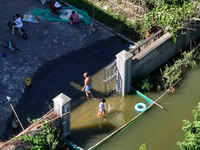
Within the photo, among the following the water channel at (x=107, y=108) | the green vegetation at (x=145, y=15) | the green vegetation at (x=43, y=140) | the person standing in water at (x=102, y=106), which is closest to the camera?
the green vegetation at (x=43, y=140)

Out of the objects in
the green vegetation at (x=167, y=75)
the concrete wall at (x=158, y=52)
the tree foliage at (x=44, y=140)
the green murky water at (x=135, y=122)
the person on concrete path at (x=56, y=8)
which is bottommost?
the green murky water at (x=135, y=122)

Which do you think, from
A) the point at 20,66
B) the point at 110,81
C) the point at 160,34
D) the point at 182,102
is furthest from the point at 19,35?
the point at 182,102

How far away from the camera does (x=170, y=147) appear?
14016 millimetres

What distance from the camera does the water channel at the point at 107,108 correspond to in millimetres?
14258

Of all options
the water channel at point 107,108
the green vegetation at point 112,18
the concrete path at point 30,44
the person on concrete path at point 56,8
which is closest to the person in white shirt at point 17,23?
the concrete path at point 30,44

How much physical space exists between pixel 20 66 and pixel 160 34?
6.50m

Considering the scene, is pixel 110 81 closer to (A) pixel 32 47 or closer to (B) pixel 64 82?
(B) pixel 64 82

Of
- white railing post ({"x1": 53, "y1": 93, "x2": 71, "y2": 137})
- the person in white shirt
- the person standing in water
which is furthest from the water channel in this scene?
the person in white shirt

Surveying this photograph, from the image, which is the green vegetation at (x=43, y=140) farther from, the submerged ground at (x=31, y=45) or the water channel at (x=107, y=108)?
the submerged ground at (x=31, y=45)

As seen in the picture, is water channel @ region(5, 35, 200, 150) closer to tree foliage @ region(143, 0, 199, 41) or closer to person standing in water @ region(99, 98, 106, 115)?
person standing in water @ region(99, 98, 106, 115)

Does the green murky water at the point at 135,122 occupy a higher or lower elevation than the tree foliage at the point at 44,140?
lower

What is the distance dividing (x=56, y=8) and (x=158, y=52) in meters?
6.18

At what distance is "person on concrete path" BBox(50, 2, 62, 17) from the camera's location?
65.1ft

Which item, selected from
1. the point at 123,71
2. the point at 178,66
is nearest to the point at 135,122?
the point at 123,71
